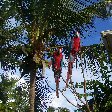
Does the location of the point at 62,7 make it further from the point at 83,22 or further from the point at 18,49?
the point at 18,49

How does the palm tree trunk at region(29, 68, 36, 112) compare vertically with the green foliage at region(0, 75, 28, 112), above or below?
below

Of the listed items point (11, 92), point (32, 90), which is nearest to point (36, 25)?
point (32, 90)

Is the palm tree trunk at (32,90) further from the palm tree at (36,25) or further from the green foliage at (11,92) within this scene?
the green foliage at (11,92)

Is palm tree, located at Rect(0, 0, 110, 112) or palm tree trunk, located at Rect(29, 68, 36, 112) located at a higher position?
palm tree, located at Rect(0, 0, 110, 112)

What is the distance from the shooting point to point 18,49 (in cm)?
1622

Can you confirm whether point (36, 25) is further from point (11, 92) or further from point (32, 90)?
point (11, 92)

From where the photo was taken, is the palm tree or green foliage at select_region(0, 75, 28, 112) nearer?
the palm tree

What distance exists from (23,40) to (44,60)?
5.11 feet

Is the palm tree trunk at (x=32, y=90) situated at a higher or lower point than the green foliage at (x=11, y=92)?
lower

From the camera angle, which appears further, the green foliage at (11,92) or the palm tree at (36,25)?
the green foliage at (11,92)

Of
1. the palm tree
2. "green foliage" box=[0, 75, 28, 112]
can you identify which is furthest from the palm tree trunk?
"green foliage" box=[0, 75, 28, 112]

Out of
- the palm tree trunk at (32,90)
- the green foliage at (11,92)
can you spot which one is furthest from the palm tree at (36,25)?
the green foliage at (11,92)

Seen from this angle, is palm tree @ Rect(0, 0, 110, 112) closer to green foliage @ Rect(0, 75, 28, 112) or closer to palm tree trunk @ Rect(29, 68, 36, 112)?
palm tree trunk @ Rect(29, 68, 36, 112)

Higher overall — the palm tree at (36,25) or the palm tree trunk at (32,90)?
the palm tree at (36,25)
